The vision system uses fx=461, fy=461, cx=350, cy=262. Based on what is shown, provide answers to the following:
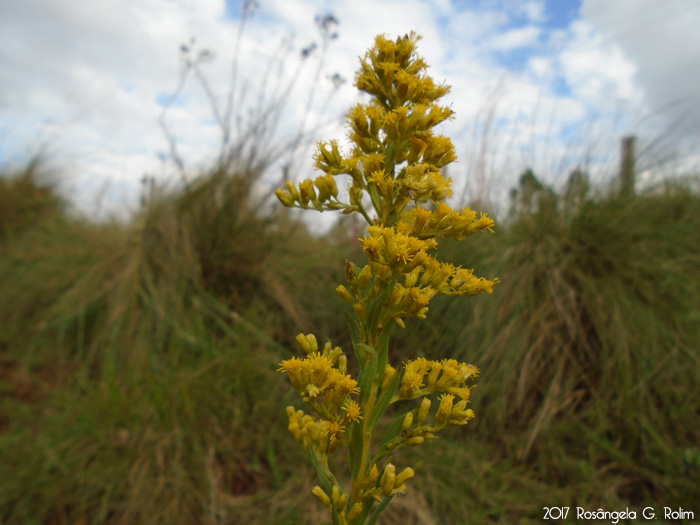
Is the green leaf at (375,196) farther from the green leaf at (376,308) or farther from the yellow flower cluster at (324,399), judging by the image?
the yellow flower cluster at (324,399)

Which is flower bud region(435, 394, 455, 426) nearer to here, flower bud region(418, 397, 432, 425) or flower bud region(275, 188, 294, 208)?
flower bud region(418, 397, 432, 425)

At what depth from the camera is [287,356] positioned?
9.61ft

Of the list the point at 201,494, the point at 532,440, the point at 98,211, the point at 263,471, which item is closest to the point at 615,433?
the point at 532,440

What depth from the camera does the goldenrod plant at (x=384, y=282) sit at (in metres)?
0.88

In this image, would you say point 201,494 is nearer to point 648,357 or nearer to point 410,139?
point 410,139

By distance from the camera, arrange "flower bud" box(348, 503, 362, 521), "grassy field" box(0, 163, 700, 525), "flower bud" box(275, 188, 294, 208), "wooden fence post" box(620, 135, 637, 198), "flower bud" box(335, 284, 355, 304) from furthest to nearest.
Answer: "wooden fence post" box(620, 135, 637, 198) < "grassy field" box(0, 163, 700, 525) < "flower bud" box(275, 188, 294, 208) < "flower bud" box(335, 284, 355, 304) < "flower bud" box(348, 503, 362, 521)

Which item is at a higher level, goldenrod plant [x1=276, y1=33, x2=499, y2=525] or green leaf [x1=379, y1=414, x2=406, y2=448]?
goldenrod plant [x1=276, y1=33, x2=499, y2=525]

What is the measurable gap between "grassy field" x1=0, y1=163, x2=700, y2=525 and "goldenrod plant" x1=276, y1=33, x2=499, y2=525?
140cm

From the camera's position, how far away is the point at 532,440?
242 centimetres

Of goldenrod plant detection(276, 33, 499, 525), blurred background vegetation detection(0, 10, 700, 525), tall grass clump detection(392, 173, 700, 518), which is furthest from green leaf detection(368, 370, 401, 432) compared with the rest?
tall grass clump detection(392, 173, 700, 518)

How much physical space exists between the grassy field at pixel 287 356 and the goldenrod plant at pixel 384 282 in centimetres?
140

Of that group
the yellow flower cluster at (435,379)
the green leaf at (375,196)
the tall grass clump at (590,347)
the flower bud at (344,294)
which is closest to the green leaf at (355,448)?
the yellow flower cluster at (435,379)

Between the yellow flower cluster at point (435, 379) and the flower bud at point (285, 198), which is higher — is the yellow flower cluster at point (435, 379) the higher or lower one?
the lower one

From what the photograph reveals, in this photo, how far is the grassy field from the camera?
2264 millimetres
